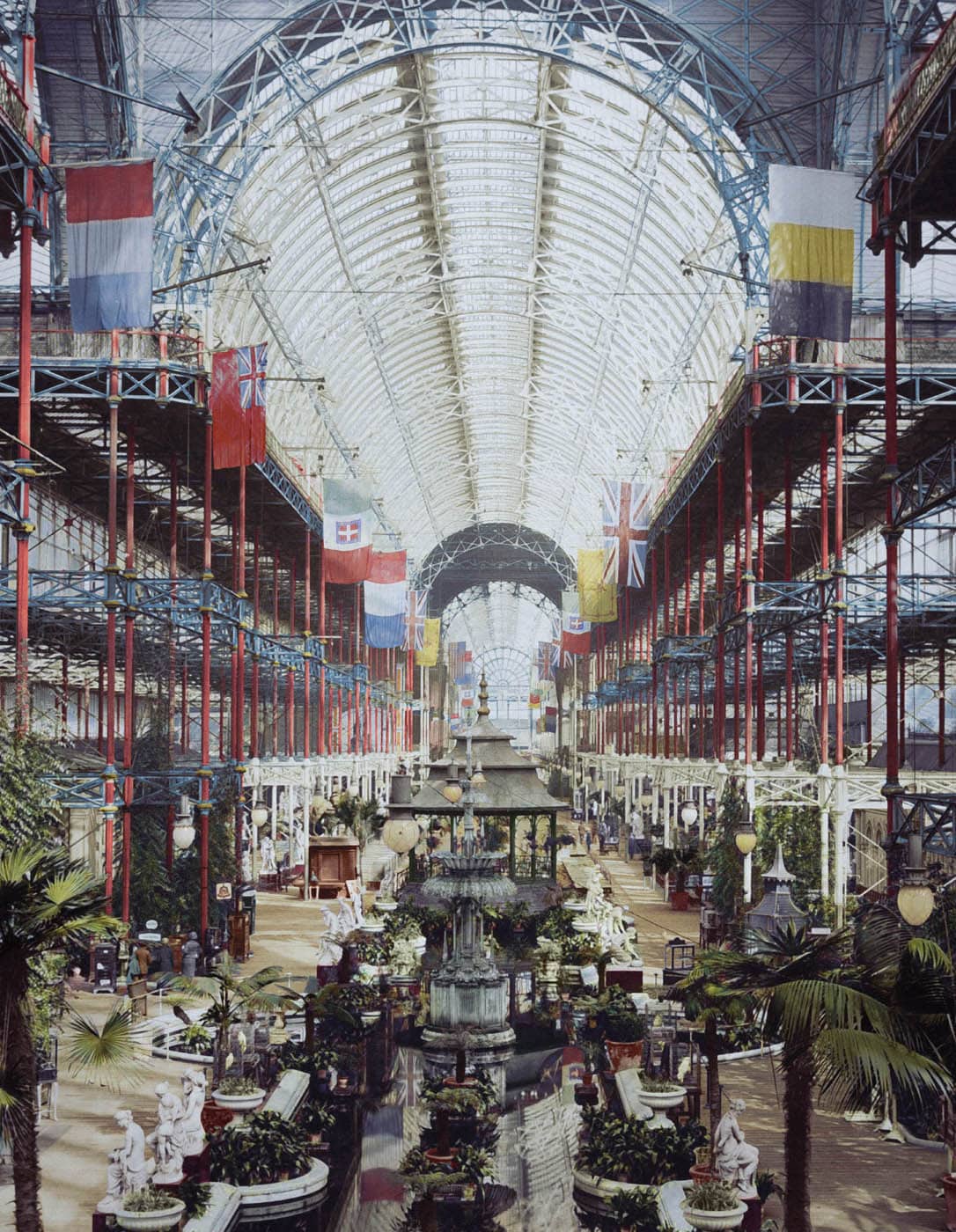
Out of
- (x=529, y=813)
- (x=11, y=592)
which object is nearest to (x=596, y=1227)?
(x=11, y=592)

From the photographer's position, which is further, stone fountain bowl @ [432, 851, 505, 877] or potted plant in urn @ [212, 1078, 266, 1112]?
stone fountain bowl @ [432, 851, 505, 877]

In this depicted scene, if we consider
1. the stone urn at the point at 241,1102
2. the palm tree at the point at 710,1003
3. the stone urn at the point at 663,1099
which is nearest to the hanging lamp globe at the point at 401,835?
the stone urn at the point at 241,1102

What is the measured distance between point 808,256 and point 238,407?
12.8 m

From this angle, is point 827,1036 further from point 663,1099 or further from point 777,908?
point 777,908

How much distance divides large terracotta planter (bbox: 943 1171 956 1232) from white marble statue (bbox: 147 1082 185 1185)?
7526mm

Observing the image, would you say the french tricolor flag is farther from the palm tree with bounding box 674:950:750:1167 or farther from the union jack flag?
the palm tree with bounding box 674:950:750:1167

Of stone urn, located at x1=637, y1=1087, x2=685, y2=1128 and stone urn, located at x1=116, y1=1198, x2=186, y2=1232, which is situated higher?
stone urn, located at x1=116, y1=1198, x2=186, y2=1232

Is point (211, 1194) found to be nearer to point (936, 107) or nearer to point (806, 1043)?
point (806, 1043)

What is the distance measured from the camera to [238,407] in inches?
1396

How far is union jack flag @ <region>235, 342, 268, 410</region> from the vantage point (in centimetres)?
3534

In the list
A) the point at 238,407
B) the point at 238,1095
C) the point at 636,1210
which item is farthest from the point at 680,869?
the point at 636,1210

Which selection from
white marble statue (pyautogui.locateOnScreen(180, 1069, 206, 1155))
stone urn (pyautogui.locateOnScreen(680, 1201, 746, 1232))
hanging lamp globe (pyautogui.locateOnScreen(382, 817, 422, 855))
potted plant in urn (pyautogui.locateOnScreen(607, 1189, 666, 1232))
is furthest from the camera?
hanging lamp globe (pyautogui.locateOnScreen(382, 817, 422, 855))

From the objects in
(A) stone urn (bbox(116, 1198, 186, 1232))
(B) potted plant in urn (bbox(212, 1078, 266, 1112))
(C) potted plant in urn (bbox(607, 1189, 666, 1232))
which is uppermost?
(A) stone urn (bbox(116, 1198, 186, 1232))

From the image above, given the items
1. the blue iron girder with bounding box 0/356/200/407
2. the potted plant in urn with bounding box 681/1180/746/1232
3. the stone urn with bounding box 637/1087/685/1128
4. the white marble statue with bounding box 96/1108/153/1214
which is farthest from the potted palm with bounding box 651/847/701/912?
the white marble statue with bounding box 96/1108/153/1214
